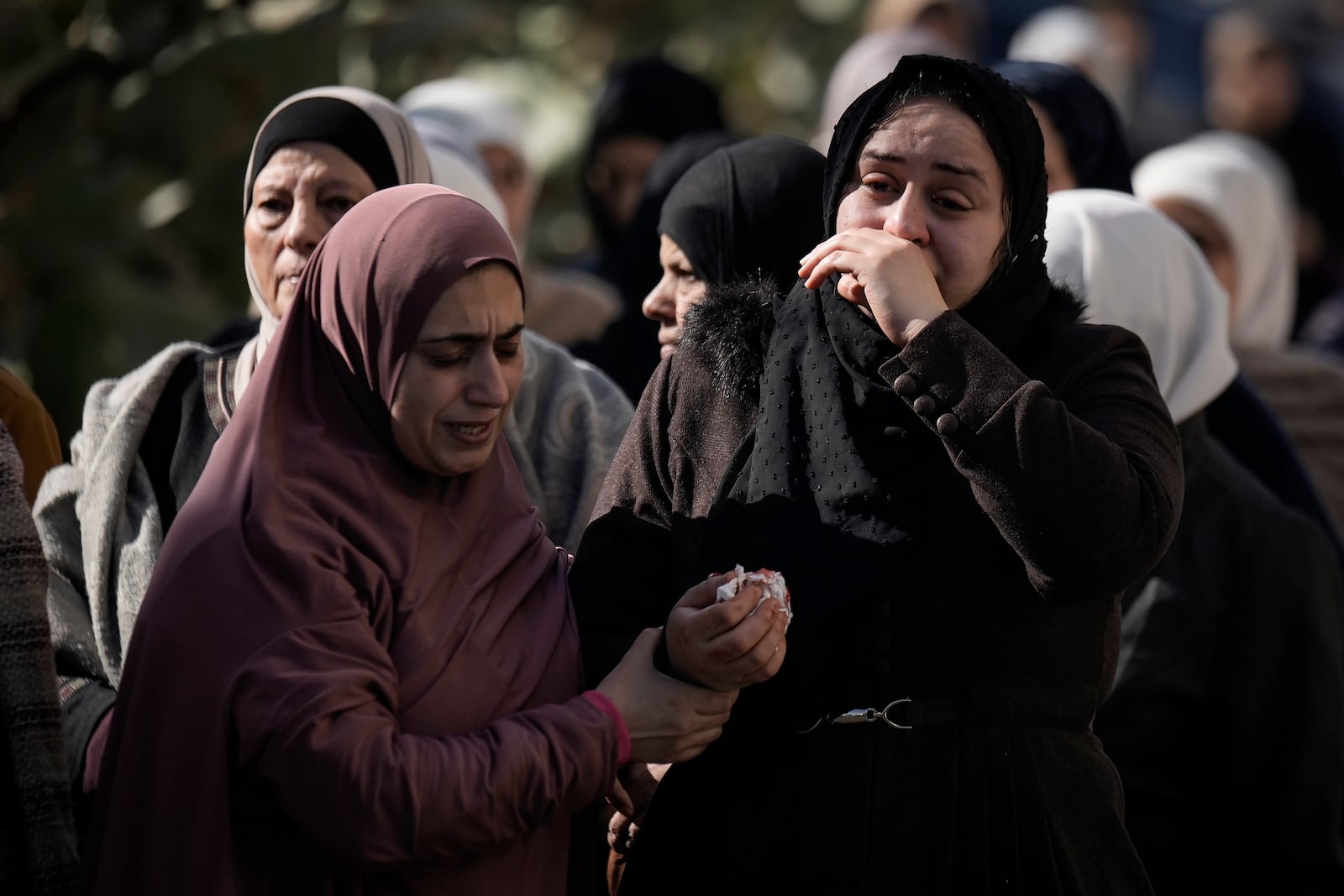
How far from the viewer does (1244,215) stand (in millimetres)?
5082

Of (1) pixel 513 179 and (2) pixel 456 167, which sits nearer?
(2) pixel 456 167

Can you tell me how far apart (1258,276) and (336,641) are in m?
4.01

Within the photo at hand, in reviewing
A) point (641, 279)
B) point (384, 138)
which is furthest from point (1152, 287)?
point (641, 279)

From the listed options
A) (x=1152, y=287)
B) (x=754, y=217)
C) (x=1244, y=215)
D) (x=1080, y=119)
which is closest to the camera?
(x=754, y=217)

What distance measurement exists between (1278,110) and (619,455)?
246 inches

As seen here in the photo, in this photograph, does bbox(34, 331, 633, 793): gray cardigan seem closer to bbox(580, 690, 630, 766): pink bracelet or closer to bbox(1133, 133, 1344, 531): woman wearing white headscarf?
bbox(580, 690, 630, 766): pink bracelet

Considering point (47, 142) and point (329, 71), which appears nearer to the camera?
point (47, 142)

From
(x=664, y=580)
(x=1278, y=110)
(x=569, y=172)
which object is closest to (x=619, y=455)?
(x=664, y=580)

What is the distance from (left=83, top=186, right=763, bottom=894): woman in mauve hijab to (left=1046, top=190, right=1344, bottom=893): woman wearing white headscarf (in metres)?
1.24

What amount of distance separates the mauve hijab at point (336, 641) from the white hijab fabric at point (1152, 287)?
1.42 metres

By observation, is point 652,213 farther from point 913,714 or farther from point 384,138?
point 913,714

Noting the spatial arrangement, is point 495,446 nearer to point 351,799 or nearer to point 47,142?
point 351,799

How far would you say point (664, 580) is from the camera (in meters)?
2.31

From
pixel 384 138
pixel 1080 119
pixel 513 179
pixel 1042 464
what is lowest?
pixel 513 179
